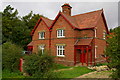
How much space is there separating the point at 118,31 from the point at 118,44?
2.94ft

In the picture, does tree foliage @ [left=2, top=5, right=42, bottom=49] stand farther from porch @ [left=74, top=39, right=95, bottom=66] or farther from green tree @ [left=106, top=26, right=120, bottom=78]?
green tree @ [left=106, top=26, right=120, bottom=78]

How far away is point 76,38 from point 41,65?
1126 cm

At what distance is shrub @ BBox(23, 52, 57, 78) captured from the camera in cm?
884

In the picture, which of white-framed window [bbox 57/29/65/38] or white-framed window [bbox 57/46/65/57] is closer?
white-framed window [bbox 57/46/65/57]

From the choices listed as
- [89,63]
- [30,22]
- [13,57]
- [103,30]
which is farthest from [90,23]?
[30,22]

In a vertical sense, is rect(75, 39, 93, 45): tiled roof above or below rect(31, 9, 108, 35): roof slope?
below

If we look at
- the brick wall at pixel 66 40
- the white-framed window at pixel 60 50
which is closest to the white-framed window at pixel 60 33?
the brick wall at pixel 66 40

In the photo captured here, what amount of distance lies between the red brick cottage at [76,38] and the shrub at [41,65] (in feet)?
27.7

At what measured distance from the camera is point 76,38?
19.1 m

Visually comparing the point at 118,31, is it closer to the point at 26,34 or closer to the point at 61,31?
the point at 61,31

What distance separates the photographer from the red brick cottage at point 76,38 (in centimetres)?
1845

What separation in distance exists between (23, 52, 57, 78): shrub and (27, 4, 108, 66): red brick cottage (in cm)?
843

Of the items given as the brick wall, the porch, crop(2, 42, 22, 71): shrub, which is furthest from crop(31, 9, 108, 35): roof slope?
crop(2, 42, 22, 71): shrub

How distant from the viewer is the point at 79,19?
2230 centimetres
